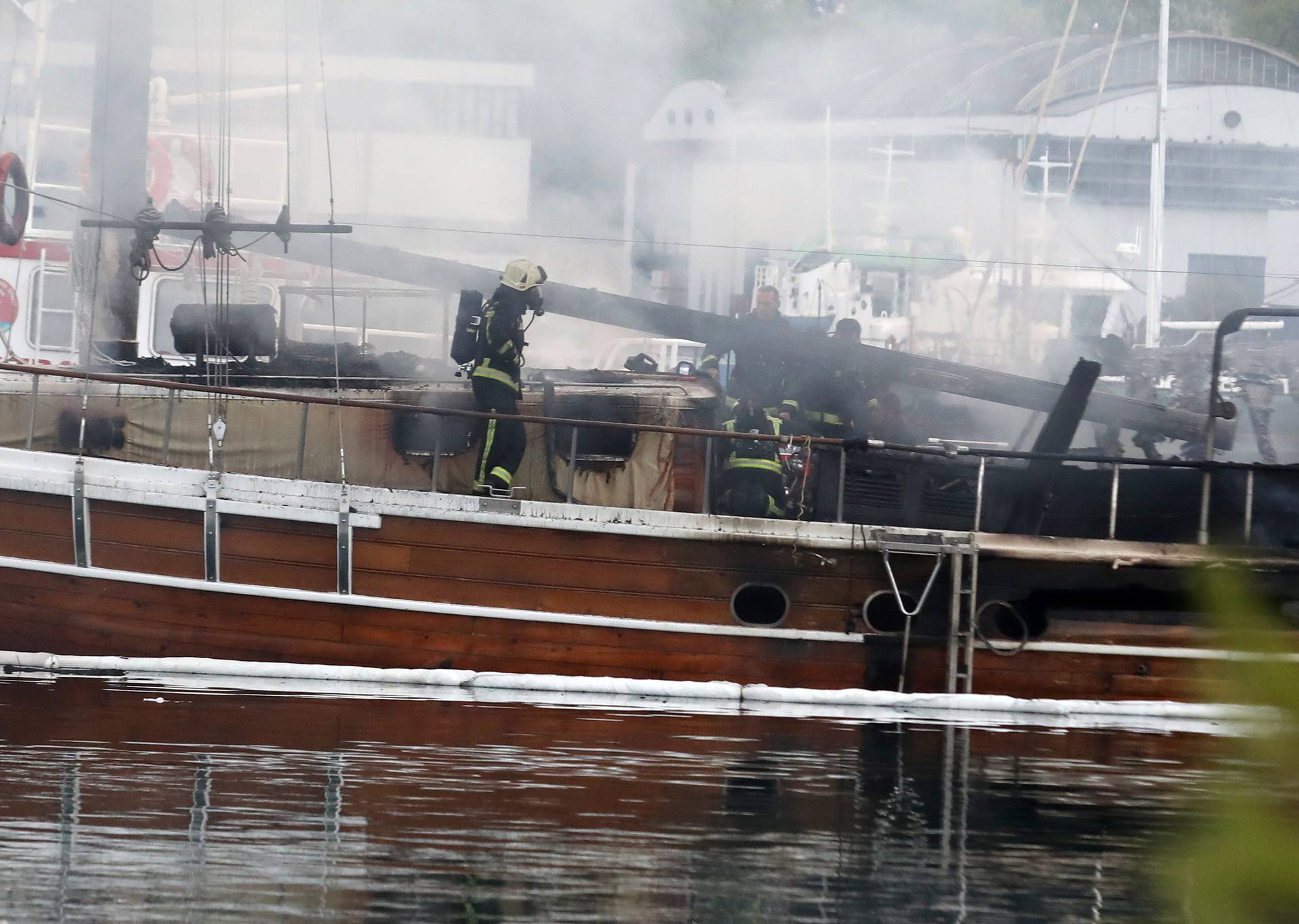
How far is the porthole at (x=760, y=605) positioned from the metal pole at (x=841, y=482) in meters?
0.58

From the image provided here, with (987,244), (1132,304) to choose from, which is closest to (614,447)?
(987,244)

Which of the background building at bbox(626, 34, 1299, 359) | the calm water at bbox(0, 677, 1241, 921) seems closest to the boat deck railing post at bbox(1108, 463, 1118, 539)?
the calm water at bbox(0, 677, 1241, 921)

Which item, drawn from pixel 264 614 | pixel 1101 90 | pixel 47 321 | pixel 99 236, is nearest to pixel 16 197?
pixel 99 236

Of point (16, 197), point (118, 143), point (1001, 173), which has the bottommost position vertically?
point (16, 197)

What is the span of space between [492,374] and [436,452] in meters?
0.57

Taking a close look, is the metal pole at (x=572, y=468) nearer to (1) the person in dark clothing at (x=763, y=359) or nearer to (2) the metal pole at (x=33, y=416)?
(1) the person in dark clothing at (x=763, y=359)

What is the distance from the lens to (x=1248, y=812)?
0.82 metres

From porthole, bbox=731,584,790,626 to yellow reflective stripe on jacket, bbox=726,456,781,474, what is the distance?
720mm

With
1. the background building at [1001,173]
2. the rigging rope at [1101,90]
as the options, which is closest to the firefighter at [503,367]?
the background building at [1001,173]

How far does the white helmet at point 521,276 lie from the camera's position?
8391mm

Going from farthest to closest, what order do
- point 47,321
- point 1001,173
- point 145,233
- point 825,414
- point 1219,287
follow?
1. point 1219,287
2. point 1001,173
3. point 47,321
4. point 825,414
5. point 145,233

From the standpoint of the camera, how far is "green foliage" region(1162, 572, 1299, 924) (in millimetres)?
781

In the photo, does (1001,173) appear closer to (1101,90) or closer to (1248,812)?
(1101,90)

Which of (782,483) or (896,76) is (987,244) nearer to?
(896,76)
